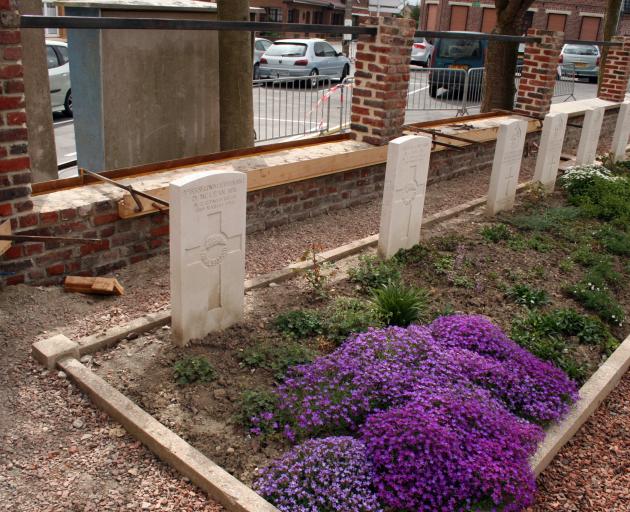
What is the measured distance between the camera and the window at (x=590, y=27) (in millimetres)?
43812

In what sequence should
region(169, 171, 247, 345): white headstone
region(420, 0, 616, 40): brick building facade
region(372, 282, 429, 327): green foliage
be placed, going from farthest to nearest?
region(420, 0, 616, 40): brick building facade
region(372, 282, 429, 327): green foliage
region(169, 171, 247, 345): white headstone

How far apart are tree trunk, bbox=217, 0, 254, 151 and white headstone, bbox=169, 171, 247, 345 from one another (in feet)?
11.0

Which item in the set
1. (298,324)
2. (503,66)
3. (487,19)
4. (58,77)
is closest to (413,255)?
(298,324)

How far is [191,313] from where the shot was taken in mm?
4531

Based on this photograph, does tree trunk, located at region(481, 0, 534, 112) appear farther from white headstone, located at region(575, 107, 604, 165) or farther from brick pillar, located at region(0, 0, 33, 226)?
brick pillar, located at region(0, 0, 33, 226)

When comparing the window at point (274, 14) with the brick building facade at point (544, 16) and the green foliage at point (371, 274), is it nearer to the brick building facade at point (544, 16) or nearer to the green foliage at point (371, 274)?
the brick building facade at point (544, 16)

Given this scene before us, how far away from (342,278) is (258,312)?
3.29 ft

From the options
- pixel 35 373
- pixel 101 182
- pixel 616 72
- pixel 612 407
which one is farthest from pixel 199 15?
pixel 616 72

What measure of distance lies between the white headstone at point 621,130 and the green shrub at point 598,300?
6.20 meters

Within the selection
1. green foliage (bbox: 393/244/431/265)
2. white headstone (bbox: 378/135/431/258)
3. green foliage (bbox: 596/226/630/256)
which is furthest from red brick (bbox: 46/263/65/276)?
green foliage (bbox: 596/226/630/256)

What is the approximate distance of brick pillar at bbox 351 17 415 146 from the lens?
24.9 feet

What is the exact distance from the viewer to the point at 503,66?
12062 millimetres

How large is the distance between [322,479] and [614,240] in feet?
16.3

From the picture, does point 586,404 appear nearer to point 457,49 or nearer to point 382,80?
point 382,80
